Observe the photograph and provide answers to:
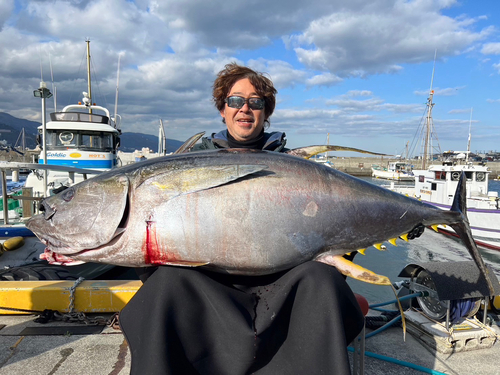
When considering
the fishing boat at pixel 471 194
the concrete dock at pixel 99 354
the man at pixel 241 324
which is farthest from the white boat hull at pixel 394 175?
the man at pixel 241 324

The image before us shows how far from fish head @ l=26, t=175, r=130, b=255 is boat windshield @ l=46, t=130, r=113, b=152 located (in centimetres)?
879

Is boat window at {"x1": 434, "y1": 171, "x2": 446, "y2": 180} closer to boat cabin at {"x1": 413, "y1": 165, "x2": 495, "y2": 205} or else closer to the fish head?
boat cabin at {"x1": 413, "y1": 165, "x2": 495, "y2": 205}

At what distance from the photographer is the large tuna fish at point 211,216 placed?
1.42m

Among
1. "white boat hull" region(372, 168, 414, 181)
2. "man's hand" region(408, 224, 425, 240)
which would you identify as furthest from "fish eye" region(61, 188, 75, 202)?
"white boat hull" region(372, 168, 414, 181)

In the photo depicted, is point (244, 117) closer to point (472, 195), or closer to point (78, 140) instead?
point (78, 140)

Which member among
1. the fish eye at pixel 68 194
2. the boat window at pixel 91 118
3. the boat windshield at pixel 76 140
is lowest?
the fish eye at pixel 68 194

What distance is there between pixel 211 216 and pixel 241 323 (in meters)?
0.49

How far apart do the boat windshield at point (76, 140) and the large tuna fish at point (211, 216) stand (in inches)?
347

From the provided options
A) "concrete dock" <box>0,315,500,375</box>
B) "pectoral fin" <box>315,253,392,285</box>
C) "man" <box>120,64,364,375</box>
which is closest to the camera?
"man" <box>120,64,364,375</box>

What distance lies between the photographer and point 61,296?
2971mm

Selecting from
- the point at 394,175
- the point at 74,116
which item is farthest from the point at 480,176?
the point at 394,175

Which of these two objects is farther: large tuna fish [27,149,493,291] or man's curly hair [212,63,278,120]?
man's curly hair [212,63,278,120]

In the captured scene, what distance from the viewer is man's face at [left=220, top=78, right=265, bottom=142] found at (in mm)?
2078

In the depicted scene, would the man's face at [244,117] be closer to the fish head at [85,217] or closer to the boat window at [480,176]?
the fish head at [85,217]
